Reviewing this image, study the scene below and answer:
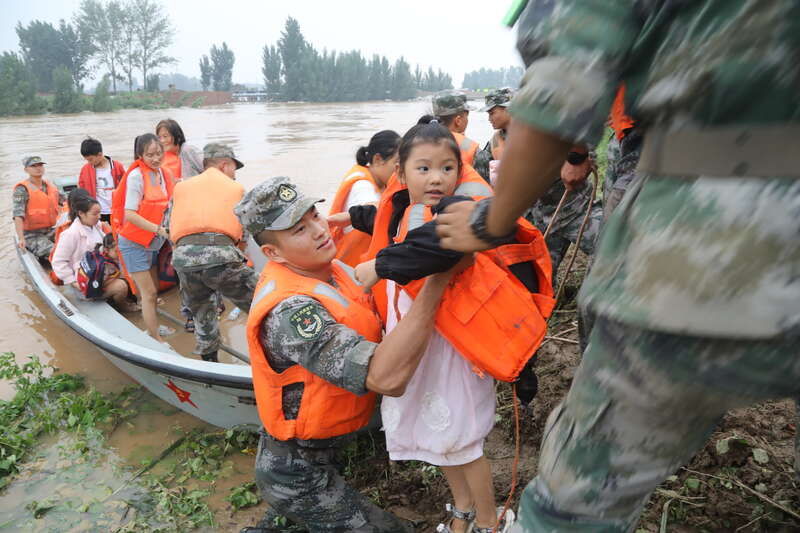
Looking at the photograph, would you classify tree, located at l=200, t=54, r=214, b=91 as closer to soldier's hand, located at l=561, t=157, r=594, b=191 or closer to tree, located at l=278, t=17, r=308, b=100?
tree, located at l=278, t=17, r=308, b=100

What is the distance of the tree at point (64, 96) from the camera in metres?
45.6

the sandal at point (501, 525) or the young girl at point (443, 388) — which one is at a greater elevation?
the young girl at point (443, 388)

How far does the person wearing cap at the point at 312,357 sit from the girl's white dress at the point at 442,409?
0.17 metres

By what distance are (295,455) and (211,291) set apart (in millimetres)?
2402

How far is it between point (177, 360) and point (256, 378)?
1.47 m

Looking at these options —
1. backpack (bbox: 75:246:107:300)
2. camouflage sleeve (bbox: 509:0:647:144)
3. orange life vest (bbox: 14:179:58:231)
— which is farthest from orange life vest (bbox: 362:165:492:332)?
orange life vest (bbox: 14:179:58:231)

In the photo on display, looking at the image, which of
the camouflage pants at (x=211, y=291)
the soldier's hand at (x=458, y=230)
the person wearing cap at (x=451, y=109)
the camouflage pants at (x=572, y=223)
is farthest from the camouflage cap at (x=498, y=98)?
the soldier's hand at (x=458, y=230)

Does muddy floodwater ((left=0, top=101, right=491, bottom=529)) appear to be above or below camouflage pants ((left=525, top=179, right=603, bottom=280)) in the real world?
below

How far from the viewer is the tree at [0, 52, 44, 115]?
137ft

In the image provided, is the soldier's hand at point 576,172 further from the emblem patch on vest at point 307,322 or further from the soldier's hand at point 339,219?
the emblem patch on vest at point 307,322

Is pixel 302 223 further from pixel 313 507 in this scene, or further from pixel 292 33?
pixel 292 33

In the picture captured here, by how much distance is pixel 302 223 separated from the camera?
7.03 ft

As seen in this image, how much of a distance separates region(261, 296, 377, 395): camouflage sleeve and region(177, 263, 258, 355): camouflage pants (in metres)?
Answer: 2.19

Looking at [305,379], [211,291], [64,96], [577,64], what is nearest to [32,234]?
[211,291]
